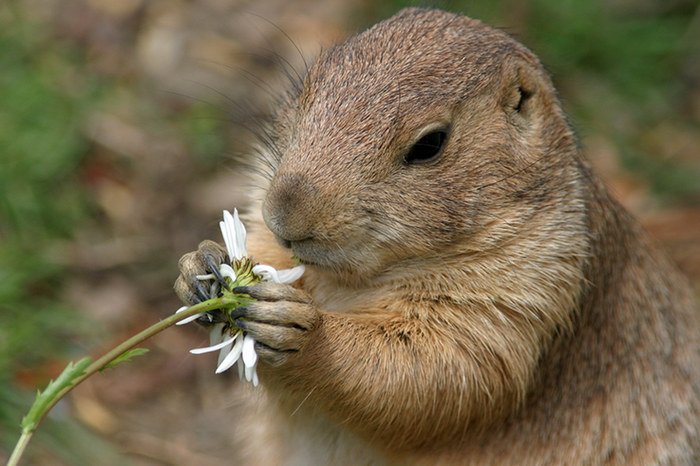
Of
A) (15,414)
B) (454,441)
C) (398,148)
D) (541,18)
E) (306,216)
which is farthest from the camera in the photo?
(541,18)

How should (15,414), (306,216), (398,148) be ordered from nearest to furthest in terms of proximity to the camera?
(306,216) < (398,148) < (15,414)

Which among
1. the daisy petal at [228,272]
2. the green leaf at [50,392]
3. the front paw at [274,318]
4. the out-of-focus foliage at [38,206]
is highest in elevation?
the out-of-focus foliage at [38,206]

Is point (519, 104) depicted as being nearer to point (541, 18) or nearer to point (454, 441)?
point (454, 441)

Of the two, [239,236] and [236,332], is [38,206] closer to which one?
[239,236]

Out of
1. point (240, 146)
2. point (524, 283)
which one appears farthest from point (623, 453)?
point (240, 146)

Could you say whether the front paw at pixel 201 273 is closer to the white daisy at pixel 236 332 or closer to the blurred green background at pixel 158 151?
the white daisy at pixel 236 332

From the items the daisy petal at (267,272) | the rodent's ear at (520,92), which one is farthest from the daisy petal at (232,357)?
the rodent's ear at (520,92)
